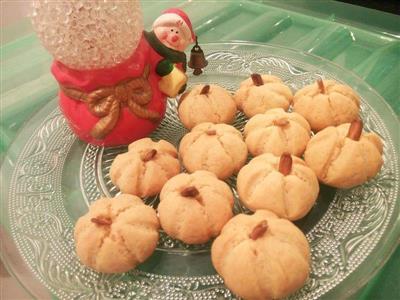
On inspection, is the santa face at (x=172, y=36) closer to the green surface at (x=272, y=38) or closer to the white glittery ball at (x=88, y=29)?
the white glittery ball at (x=88, y=29)

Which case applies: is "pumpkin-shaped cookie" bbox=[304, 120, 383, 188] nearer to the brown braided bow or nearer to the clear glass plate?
the clear glass plate

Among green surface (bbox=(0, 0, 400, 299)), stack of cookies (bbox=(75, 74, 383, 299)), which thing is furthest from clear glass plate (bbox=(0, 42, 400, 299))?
green surface (bbox=(0, 0, 400, 299))

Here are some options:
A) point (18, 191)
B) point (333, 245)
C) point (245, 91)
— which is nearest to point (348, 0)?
point (245, 91)

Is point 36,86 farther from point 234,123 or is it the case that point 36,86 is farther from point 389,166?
point 389,166

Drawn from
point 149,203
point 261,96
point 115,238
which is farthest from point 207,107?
point 115,238

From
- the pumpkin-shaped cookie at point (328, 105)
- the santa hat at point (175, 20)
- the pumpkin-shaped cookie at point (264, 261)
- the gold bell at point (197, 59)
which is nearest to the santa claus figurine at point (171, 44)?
the santa hat at point (175, 20)

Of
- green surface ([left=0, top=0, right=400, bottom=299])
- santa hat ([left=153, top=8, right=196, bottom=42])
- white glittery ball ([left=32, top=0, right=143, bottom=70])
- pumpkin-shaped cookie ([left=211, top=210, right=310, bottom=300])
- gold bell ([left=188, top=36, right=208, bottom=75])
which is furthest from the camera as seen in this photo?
green surface ([left=0, top=0, right=400, bottom=299])
